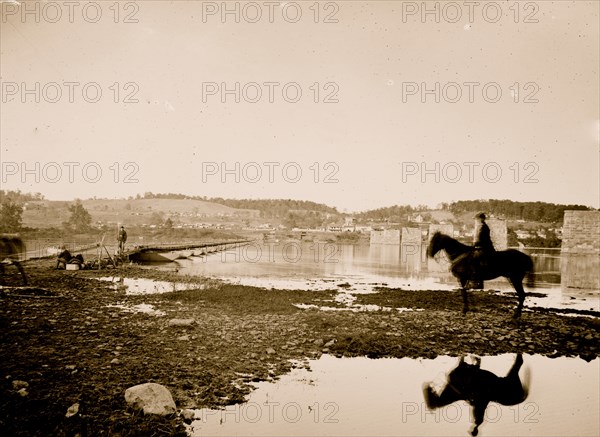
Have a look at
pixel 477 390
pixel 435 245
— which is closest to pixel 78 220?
pixel 435 245

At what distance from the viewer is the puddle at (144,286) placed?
19734 mm

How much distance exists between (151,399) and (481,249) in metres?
11.6

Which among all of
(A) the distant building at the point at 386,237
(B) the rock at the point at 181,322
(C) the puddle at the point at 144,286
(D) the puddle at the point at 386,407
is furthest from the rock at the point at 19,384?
(A) the distant building at the point at 386,237

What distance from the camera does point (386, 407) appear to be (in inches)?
321

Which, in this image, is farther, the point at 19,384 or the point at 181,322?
the point at 181,322

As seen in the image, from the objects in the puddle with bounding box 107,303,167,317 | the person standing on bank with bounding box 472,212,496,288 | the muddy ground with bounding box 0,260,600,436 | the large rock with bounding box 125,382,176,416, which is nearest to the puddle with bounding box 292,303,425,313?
the muddy ground with bounding box 0,260,600,436

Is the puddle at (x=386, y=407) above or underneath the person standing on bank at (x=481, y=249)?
underneath

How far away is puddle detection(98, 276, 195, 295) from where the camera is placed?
19734 millimetres

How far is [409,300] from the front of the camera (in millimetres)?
21109

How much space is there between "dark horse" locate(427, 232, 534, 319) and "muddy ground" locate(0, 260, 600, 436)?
1847mm

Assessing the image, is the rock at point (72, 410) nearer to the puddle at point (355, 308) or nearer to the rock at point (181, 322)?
the rock at point (181, 322)

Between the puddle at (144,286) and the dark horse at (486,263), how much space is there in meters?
13.0

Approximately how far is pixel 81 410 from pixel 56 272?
20176 mm

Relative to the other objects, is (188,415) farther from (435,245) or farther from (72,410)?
(435,245)
